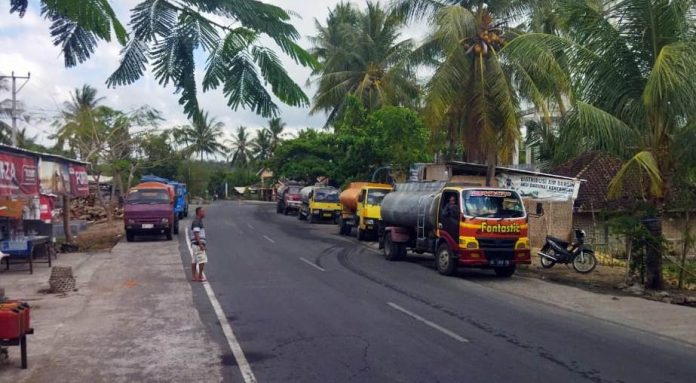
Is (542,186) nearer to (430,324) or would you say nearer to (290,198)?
(430,324)

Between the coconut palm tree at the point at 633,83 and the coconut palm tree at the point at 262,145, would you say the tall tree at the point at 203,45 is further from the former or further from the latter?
the coconut palm tree at the point at 262,145

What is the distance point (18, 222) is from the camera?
1802cm

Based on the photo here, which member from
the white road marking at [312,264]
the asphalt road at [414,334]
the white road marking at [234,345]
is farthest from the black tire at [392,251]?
the white road marking at [234,345]

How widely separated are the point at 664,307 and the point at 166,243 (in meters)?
17.9

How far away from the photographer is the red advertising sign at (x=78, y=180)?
22938mm

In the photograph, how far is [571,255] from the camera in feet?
57.0

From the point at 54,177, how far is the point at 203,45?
19254 millimetres

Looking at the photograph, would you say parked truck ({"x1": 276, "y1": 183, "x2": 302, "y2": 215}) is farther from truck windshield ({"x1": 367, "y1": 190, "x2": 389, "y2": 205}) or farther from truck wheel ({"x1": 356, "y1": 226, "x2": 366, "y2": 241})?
truck windshield ({"x1": 367, "y1": 190, "x2": 389, "y2": 205})

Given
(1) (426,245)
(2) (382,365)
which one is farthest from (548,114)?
(2) (382,365)

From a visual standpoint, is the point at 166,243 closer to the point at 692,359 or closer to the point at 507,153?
the point at 507,153

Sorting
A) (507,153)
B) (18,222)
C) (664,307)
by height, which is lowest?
(664,307)

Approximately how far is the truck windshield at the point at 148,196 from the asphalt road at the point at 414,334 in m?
10.8

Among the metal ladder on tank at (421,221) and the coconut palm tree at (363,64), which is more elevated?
the coconut palm tree at (363,64)

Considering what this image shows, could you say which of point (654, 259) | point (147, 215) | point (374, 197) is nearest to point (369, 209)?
point (374, 197)
